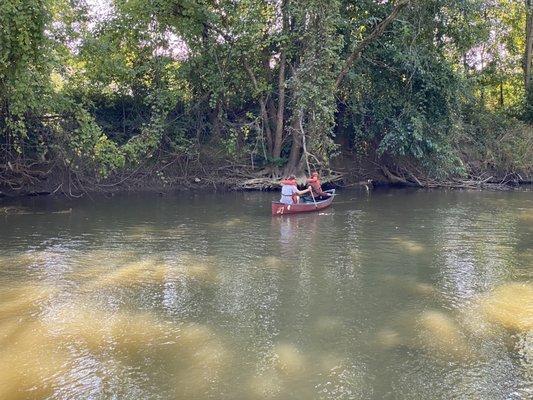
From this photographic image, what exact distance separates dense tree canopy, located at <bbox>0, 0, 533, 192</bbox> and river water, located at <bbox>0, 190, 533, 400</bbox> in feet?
14.9

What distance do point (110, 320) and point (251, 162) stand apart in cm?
1535

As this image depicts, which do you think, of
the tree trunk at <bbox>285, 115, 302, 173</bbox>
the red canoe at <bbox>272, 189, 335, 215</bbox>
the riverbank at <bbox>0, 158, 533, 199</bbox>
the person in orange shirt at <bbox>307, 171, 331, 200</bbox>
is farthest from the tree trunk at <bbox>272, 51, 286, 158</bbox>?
→ the red canoe at <bbox>272, 189, 335, 215</bbox>

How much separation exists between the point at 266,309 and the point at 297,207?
8.58m

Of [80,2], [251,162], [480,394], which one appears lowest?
[480,394]

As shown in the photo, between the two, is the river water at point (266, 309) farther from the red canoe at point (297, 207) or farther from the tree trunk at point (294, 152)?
the tree trunk at point (294, 152)

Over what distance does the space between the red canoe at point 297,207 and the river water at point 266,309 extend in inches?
31.9

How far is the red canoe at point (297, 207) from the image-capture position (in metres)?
16.5

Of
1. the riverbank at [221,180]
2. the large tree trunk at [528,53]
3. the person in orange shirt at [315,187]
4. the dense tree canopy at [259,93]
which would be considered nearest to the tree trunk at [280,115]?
the dense tree canopy at [259,93]

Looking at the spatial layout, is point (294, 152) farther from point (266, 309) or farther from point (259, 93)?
point (266, 309)

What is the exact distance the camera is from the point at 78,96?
20.1m

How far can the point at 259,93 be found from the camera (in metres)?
21.5

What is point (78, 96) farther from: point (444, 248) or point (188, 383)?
point (188, 383)

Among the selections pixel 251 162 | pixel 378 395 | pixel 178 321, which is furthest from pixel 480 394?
pixel 251 162

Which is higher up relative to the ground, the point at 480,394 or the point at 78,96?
the point at 78,96
